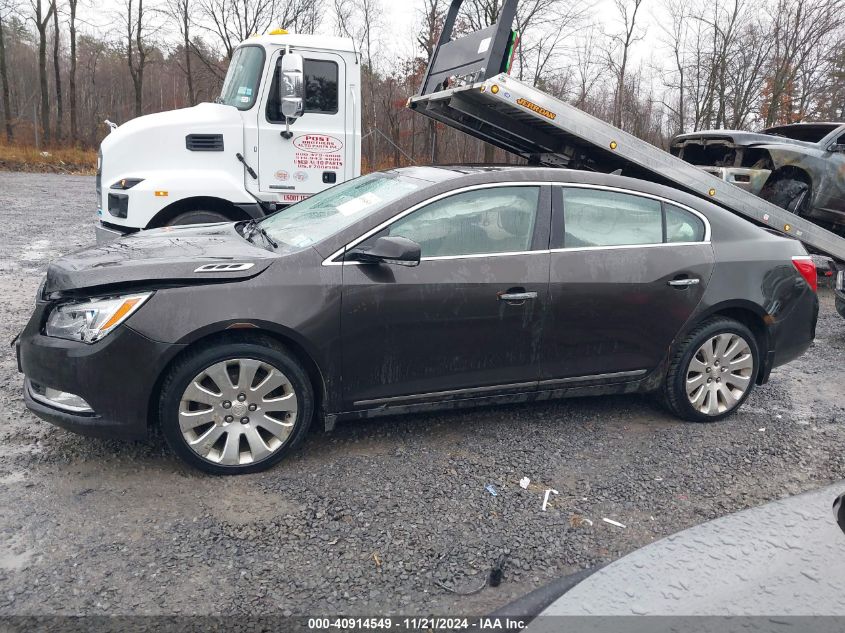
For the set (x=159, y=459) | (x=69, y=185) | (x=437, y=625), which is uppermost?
(x=69, y=185)

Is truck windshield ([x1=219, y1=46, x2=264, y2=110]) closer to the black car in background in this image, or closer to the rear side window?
the black car in background

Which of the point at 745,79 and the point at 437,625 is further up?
the point at 745,79

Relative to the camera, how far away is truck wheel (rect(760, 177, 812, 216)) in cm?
922

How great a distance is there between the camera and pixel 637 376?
442 cm

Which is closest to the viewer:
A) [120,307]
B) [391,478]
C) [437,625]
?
[437,625]

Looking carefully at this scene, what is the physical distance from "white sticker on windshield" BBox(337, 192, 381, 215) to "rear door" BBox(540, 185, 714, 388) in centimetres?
110

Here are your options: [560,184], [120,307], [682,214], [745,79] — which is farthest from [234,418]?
[745,79]

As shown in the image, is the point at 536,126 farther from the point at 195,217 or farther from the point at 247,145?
the point at 195,217

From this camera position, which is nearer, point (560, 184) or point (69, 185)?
point (560, 184)

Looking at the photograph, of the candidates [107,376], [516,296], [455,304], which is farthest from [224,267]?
[516,296]

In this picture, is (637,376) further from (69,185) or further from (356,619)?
(69,185)

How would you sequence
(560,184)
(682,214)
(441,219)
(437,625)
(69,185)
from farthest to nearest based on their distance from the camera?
(69,185) → (682,214) → (560,184) → (441,219) → (437,625)

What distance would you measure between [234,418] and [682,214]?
10.1ft

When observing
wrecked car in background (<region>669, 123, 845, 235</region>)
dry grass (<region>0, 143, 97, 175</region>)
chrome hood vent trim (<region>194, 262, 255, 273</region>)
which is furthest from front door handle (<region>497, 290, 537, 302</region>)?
dry grass (<region>0, 143, 97, 175</region>)
